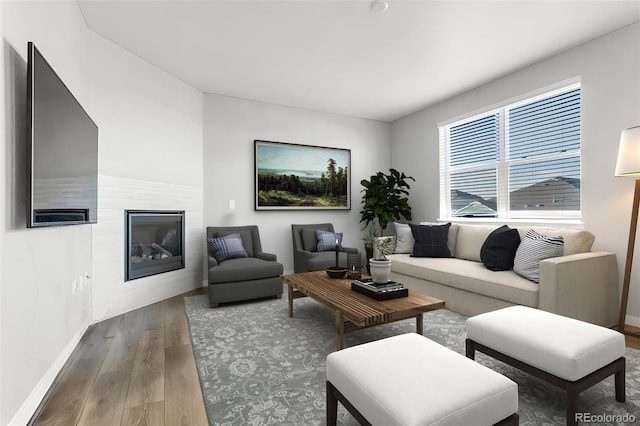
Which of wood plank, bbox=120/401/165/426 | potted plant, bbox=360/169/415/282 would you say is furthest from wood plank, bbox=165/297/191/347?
potted plant, bbox=360/169/415/282

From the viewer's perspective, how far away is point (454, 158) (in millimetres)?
4730

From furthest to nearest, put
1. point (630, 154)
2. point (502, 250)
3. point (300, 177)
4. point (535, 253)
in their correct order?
point (300, 177) < point (502, 250) < point (535, 253) < point (630, 154)

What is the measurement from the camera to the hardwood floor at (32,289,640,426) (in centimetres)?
163

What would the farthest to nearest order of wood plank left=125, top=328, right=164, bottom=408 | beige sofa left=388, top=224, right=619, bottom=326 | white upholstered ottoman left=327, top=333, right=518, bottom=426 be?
beige sofa left=388, top=224, right=619, bottom=326 < wood plank left=125, top=328, right=164, bottom=408 < white upholstered ottoman left=327, top=333, right=518, bottom=426

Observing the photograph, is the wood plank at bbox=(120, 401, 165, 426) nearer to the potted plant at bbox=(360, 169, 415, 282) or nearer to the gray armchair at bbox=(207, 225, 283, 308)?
the gray armchair at bbox=(207, 225, 283, 308)

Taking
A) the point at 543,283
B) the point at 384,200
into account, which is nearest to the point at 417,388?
the point at 543,283

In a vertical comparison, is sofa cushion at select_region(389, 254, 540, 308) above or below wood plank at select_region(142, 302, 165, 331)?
above

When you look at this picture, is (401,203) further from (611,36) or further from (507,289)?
(611,36)

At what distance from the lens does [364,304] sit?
224 centimetres

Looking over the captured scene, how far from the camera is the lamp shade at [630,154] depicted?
8.09 ft

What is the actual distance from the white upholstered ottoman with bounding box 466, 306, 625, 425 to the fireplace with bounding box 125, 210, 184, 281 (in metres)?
3.36

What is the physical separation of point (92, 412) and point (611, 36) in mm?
5011

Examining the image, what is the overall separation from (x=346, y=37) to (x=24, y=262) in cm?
302

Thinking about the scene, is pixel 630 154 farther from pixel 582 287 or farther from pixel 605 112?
pixel 582 287
